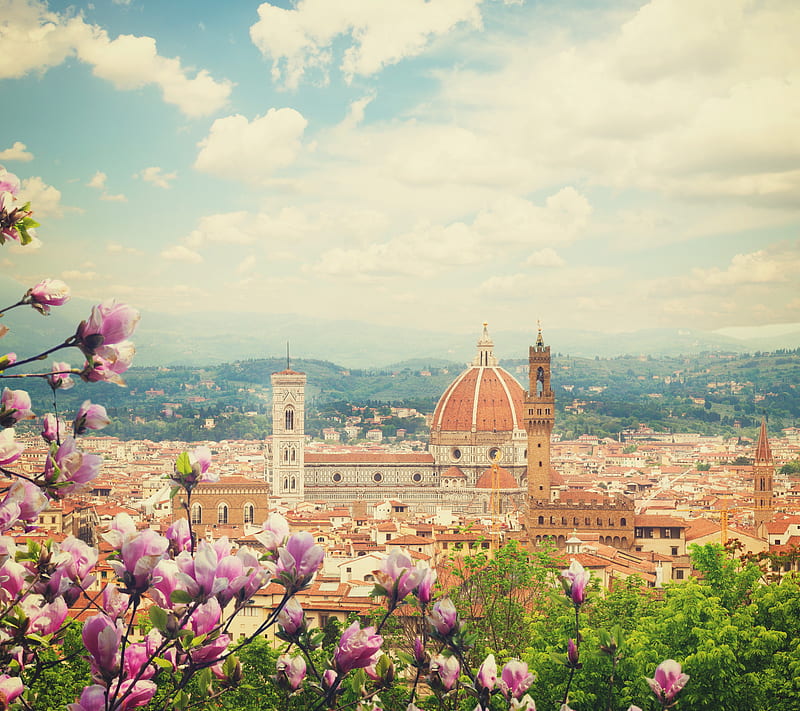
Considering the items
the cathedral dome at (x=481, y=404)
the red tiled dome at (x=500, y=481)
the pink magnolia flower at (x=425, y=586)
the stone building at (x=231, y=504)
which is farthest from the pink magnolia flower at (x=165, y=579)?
the cathedral dome at (x=481, y=404)

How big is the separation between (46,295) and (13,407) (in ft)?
0.95

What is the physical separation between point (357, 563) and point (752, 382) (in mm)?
73550

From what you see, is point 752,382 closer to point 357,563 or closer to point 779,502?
point 779,502

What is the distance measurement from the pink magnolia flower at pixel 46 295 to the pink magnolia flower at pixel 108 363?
6.0 inches

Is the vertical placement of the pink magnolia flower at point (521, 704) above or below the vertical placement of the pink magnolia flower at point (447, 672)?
below

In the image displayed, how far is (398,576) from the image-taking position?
7.57ft

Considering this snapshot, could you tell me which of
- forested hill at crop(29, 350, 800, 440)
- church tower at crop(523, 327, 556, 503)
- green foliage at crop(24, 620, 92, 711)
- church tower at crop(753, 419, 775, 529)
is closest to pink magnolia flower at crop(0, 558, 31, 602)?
green foliage at crop(24, 620, 92, 711)

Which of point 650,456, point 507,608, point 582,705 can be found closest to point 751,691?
point 582,705

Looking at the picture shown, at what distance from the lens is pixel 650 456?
67.9 m

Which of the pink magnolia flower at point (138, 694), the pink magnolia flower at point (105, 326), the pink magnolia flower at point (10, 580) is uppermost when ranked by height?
the pink magnolia flower at point (105, 326)

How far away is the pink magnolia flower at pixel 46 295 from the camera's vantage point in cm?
209

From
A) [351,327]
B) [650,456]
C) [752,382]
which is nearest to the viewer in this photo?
[650,456]

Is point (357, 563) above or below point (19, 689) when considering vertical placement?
below

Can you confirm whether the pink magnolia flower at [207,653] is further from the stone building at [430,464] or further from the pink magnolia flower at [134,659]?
the stone building at [430,464]
